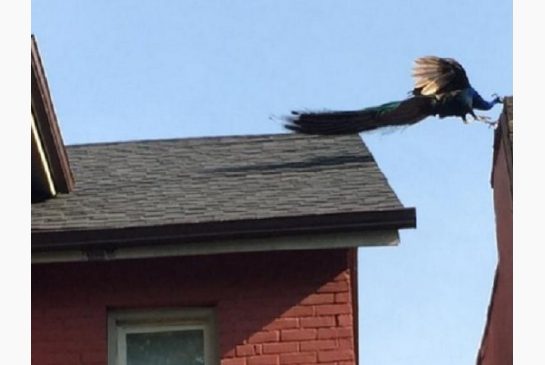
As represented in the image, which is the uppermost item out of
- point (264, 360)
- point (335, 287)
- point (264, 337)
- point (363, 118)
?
point (363, 118)

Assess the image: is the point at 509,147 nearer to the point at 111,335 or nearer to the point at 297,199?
the point at 297,199

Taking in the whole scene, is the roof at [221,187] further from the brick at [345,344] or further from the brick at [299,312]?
the brick at [345,344]

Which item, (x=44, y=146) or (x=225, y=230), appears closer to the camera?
(x=225, y=230)

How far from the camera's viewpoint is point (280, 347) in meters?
8.45

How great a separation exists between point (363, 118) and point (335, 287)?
4.19 metres

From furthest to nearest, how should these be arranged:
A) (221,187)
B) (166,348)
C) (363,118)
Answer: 1. (363,118)
2. (221,187)
3. (166,348)

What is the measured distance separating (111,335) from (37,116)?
1240 mm

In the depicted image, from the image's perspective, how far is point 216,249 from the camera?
8.48 meters

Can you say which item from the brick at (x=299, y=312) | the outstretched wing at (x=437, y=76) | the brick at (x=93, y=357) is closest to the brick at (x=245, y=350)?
the brick at (x=299, y=312)

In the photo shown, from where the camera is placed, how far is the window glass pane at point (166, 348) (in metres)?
8.56

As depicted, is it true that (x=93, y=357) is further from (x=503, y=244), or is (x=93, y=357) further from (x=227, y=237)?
(x=503, y=244)

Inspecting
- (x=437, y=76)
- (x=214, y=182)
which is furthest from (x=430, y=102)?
(x=214, y=182)

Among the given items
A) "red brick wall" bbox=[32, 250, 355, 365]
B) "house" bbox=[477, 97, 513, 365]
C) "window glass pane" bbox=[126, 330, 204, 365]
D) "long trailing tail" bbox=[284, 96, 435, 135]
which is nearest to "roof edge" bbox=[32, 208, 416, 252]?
"red brick wall" bbox=[32, 250, 355, 365]

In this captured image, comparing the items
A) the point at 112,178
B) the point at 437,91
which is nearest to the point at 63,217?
the point at 112,178
